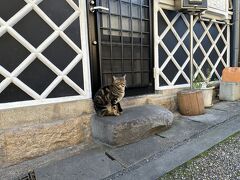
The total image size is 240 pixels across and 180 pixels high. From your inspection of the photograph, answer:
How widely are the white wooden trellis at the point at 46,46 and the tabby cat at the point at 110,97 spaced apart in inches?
10.5

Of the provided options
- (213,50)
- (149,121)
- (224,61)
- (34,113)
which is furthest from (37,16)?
(224,61)

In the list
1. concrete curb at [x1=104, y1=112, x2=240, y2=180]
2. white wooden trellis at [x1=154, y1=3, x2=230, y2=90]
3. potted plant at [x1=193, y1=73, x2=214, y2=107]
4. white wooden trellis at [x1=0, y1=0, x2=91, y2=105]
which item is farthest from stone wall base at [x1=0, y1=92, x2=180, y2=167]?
potted plant at [x1=193, y1=73, x2=214, y2=107]

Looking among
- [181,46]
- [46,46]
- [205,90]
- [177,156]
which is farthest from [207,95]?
[46,46]

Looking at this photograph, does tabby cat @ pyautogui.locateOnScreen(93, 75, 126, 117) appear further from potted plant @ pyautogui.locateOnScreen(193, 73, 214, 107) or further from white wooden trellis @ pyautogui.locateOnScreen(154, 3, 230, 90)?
potted plant @ pyautogui.locateOnScreen(193, 73, 214, 107)

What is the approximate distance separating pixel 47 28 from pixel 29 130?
1.41 metres

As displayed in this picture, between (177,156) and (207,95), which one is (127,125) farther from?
(207,95)

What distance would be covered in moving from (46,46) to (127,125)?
158 cm

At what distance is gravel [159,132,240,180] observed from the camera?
83.6 inches

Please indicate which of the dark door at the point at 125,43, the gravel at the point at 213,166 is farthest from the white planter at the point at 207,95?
the gravel at the point at 213,166

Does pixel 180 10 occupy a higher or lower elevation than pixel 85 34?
higher

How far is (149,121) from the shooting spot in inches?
121

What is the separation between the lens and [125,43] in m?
3.65

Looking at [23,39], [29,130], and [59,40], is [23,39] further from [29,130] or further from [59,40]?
[29,130]

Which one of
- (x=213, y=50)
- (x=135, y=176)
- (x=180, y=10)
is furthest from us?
(x=213, y=50)
